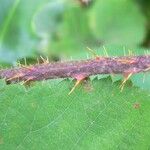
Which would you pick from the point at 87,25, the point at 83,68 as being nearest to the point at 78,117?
the point at 83,68

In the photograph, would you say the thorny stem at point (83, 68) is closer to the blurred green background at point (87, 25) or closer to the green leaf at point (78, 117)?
the green leaf at point (78, 117)

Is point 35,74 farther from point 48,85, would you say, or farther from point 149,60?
point 149,60

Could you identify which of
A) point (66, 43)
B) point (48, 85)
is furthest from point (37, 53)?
point (48, 85)

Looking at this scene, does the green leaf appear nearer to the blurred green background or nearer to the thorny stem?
the thorny stem

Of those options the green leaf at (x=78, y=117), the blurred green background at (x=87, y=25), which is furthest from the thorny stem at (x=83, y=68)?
Result: the blurred green background at (x=87, y=25)

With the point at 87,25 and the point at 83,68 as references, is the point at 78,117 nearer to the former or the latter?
the point at 83,68

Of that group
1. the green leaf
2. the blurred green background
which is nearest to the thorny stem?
the green leaf
